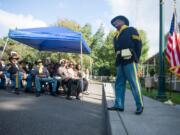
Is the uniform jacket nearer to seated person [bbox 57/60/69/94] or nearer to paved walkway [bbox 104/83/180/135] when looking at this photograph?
paved walkway [bbox 104/83/180/135]

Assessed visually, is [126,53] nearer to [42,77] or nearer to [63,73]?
[63,73]

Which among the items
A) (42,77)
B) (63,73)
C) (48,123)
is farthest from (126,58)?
(42,77)

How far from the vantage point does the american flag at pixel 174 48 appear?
10352 mm

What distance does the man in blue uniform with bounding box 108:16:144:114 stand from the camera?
6.29 metres

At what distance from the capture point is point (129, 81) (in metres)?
6.38

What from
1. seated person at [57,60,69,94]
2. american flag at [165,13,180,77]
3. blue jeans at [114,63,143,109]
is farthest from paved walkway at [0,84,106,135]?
seated person at [57,60,69,94]

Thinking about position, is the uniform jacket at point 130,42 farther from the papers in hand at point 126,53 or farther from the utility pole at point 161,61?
the utility pole at point 161,61

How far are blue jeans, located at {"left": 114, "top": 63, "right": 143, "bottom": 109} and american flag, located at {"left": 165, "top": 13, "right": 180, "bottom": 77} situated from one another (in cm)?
397

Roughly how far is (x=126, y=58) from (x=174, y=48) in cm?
489

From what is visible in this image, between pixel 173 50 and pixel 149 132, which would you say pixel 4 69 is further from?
pixel 149 132

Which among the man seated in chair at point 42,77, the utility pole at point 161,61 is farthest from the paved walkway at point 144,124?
the man seated in chair at point 42,77

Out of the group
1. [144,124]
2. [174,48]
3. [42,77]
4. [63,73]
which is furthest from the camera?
[42,77]

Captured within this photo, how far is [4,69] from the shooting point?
16.0m

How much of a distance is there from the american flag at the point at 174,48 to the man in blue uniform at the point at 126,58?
4017mm
